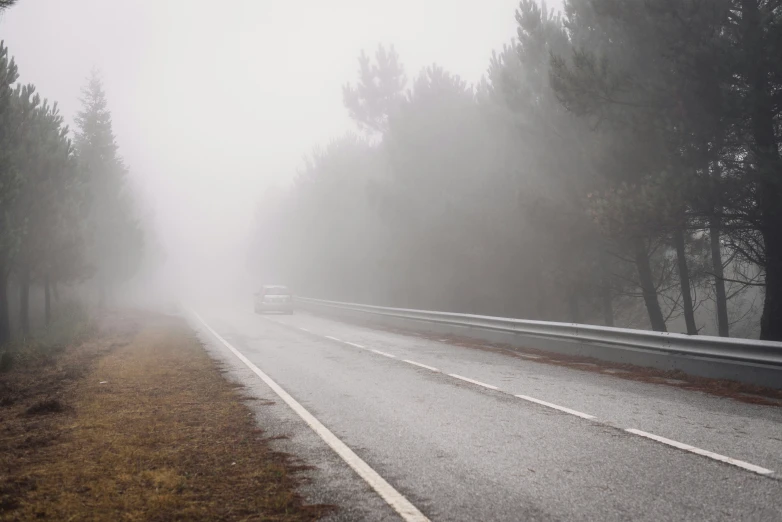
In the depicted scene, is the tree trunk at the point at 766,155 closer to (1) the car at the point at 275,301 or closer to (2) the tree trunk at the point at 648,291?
(2) the tree trunk at the point at 648,291

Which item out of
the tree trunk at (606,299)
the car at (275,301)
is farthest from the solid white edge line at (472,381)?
the car at (275,301)

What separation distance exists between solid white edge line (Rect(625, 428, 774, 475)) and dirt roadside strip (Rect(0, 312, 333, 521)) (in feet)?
11.0

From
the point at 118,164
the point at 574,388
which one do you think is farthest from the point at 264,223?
the point at 574,388

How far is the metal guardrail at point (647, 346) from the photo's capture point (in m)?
8.20

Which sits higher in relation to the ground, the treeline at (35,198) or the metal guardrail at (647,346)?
the treeline at (35,198)

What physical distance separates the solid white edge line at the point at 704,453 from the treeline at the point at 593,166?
25.7 feet

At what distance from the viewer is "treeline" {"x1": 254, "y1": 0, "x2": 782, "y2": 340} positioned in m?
12.5

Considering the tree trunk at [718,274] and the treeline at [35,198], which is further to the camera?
the treeline at [35,198]

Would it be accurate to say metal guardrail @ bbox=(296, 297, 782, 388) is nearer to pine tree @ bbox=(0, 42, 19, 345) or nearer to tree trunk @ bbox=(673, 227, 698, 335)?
tree trunk @ bbox=(673, 227, 698, 335)

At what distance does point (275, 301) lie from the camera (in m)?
33.2

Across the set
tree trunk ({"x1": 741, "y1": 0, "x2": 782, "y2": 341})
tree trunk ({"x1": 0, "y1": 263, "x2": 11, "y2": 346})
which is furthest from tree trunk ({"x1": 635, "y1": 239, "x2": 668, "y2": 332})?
tree trunk ({"x1": 0, "y1": 263, "x2": 11, "y2": 346})

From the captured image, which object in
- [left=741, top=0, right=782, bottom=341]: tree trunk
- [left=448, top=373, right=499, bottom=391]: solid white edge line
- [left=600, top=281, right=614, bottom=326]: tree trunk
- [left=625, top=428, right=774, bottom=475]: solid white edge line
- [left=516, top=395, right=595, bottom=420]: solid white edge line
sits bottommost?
[left=448, top=373, right=499, bottom=391]: solid white edge line

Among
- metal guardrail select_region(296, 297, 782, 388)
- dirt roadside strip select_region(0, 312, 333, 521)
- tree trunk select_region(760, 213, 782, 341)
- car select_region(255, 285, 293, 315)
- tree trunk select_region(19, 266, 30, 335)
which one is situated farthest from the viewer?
car select_region(255, 285, 293, 315)

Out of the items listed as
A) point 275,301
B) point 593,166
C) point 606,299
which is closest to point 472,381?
point 593,166
